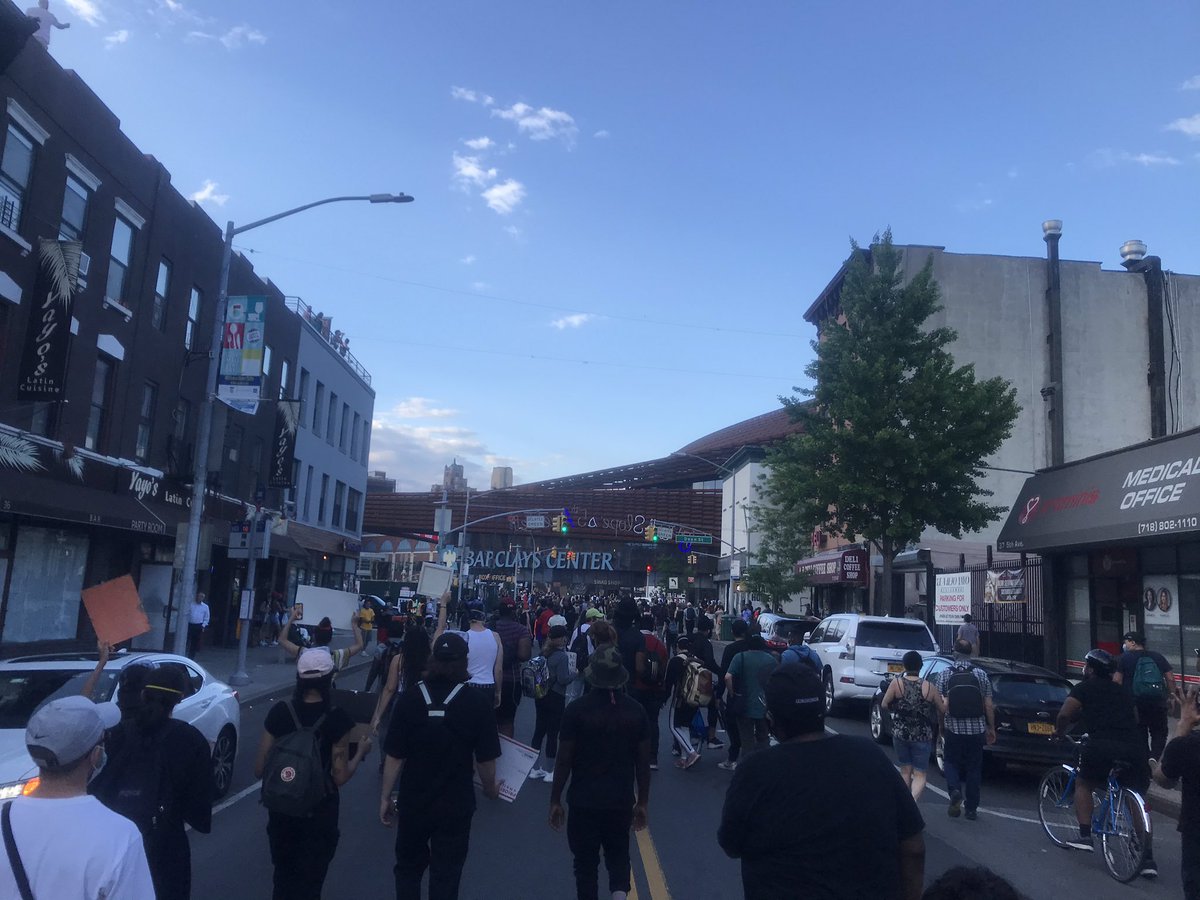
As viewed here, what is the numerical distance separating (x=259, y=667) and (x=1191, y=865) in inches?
874

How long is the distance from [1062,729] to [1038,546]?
45.9 ft

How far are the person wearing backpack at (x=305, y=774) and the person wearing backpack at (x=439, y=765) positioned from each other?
31 centimetres

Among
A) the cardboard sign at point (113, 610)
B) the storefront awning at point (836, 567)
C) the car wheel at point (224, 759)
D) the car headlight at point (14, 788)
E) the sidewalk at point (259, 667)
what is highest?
the storefront awning at point (836, 567)

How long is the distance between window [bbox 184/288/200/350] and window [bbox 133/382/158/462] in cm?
187

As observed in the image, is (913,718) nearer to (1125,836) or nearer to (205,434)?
(1125,836)

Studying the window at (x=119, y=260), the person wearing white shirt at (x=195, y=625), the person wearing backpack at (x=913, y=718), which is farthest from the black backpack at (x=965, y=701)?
the person wearing white shirt at (x=195, y=625)

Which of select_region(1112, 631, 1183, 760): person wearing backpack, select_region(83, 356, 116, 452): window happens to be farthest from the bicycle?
select_region(83, 356, 116, 452): window

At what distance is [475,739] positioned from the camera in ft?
17.6

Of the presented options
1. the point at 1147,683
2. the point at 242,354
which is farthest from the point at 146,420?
the point at 1147,683

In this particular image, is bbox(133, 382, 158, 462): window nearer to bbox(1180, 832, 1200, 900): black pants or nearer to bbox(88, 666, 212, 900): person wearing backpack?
bbox(88, 666, 212, 900): person wearing backpack

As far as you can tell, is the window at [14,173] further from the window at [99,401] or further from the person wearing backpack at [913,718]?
the person wearing backpack at [913,718]

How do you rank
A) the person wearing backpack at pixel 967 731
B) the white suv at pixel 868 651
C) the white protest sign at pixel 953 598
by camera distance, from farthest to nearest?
the white protest sign at pixel 953 598 < the white suv at pixel 868 651 < the person wearing backpack at pixel 967 731

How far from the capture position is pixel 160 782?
4.88 metres

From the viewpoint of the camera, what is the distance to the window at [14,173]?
56.0ft
